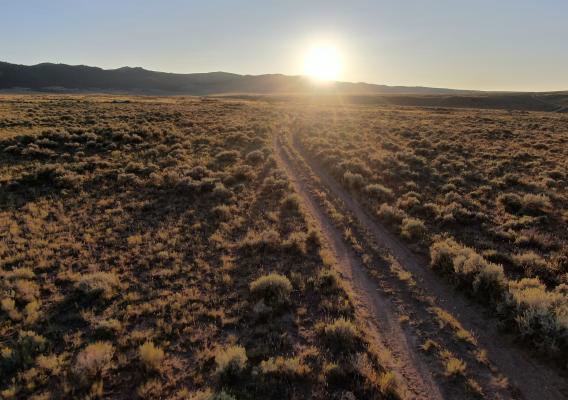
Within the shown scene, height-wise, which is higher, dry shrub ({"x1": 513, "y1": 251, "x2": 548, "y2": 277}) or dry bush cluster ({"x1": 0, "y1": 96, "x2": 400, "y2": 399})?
dry shrub ({"x1": 513, "y1": 251, "x2": 548, "y2": 277})

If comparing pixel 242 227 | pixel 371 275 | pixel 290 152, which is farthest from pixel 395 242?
pixel 290 152

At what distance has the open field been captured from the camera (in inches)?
276

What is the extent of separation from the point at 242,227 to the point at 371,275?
6.21 m

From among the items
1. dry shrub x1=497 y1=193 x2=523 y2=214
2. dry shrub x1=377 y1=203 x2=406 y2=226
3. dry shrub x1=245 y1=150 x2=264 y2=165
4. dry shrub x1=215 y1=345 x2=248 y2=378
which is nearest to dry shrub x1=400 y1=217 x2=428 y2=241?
dry shrub x1=377 y1=203 x2=406 y2=226

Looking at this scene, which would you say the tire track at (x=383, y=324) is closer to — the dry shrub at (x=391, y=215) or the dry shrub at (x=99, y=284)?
the dry shrub at (x=391, y=215)

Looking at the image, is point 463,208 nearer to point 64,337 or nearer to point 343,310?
point 343,310

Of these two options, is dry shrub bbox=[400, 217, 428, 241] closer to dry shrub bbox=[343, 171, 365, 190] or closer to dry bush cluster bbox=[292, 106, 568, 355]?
dry bush cluster bbox=[292, 106, 568, 355]

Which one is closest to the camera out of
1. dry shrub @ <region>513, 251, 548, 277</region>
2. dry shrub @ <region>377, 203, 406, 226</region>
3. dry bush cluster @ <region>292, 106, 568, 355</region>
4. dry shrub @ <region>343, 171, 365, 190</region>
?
dry bush cluster @ <region>292, 106, 568, 355</region>

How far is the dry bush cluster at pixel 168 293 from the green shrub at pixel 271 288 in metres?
0.04

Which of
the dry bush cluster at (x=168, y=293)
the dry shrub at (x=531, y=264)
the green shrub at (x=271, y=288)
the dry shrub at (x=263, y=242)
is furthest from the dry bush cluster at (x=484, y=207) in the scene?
the green shrub at (x=271, y=288)

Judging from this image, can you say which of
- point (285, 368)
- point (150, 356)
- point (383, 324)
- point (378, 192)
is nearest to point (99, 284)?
point (150, 356)

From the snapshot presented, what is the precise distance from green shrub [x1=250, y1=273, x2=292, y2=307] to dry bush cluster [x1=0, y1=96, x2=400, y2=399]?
1.6 inches

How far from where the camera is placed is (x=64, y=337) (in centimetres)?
819

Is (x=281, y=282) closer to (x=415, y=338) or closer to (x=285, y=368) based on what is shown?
(x=285, y=368)
